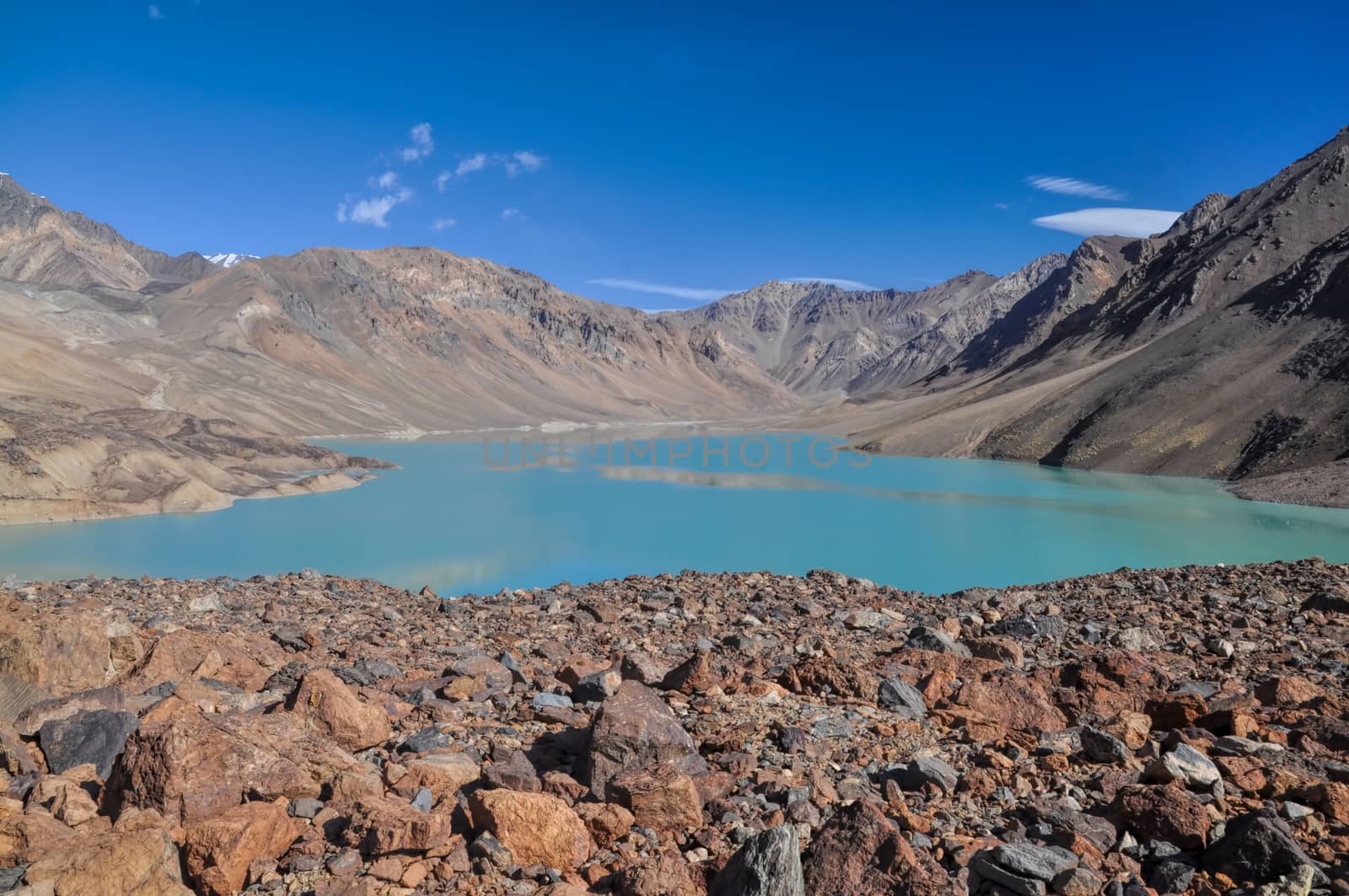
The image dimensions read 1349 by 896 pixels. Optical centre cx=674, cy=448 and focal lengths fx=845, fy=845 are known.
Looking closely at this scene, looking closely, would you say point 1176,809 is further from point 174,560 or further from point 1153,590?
point 174,560

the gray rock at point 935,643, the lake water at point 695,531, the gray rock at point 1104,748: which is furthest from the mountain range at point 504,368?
the gray rock at point 1104,748

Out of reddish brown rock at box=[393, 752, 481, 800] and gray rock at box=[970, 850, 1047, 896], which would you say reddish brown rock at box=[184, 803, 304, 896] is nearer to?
reddish brown rock at box=[393, 752, 481, 800]

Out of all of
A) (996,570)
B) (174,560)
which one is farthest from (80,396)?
(996,570)

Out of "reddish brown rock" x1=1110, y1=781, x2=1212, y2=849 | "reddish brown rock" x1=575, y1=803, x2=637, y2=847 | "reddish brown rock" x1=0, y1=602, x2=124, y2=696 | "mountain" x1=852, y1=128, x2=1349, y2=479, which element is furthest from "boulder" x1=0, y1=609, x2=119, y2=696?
"mountain" x1=852, y1=128, x2=1349, y2=479

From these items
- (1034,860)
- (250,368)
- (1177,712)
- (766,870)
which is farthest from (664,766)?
(250,368)

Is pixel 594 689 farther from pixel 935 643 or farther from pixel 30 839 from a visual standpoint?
pixel 935 643

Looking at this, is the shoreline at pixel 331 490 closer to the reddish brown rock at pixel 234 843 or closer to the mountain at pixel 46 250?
the reddish brown rock at pixel 234 843

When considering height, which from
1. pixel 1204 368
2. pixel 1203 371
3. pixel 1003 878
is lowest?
pixel 1003 878
